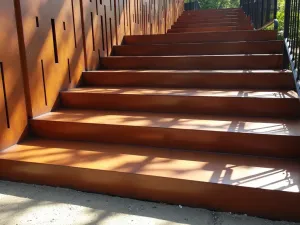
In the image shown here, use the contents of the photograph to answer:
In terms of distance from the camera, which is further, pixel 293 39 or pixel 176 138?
pixel 293 39

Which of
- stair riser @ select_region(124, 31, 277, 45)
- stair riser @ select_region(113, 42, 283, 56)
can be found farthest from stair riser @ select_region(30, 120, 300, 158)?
stair riser @ select_region(124, 31, 277, 45)

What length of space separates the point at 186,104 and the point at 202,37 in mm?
1677

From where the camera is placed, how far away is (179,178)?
1.60 meters

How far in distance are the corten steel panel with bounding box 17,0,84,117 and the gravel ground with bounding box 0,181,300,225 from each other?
89 centimetres

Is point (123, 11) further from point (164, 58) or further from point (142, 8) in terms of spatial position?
point (164, 58)

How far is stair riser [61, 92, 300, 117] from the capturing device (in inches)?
86.0

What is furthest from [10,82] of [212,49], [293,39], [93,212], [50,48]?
[293,39]

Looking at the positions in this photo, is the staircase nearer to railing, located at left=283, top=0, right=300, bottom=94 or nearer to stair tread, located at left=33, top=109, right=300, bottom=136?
stair tread, located at left=33, top=109, right=300, bottom=136

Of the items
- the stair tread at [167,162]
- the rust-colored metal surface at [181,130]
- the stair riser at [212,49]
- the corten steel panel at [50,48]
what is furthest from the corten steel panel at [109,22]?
the stair tread at [167,162]

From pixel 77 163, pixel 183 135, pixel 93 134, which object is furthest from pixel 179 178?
pixel 93 134

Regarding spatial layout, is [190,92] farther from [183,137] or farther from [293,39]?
[293,39]

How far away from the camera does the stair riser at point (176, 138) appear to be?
1.83m

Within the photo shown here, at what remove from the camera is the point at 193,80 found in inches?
107

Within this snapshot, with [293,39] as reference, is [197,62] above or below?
below
